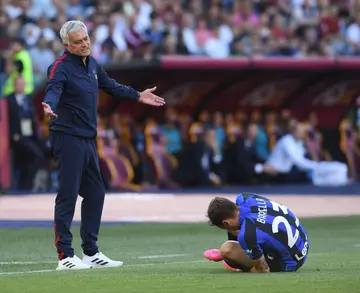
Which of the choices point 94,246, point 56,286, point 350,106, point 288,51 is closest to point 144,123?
point 288,51

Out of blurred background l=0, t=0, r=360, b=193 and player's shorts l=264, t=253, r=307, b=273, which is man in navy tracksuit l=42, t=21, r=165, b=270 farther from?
blurred background l=0, t=0, r=360, b=193

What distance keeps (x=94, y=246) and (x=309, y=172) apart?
53.1 ft

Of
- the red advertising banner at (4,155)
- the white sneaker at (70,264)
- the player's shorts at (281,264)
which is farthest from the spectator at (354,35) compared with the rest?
the player's shorts at (281,264)

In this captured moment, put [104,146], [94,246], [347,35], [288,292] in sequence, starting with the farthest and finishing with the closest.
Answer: [347,35]
[104,146]
[94,246]
[288,292]

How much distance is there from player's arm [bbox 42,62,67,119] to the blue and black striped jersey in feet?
5.72

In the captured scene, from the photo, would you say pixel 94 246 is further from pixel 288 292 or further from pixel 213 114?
pixel 213 114

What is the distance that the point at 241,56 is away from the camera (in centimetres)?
2416

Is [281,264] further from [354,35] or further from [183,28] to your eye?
[354,35]

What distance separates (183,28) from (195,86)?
1.44 meters

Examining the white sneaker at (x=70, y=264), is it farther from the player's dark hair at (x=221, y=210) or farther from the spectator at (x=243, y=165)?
the spectator at (x=243, y=165)

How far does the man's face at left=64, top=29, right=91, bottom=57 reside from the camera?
9656mm

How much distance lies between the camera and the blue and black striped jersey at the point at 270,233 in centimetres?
865

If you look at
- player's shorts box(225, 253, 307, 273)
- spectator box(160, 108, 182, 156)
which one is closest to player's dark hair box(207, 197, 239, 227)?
player's shorts box(225, 253, 307, 273)

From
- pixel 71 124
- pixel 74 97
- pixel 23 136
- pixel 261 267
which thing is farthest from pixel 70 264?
pixel 23 136
